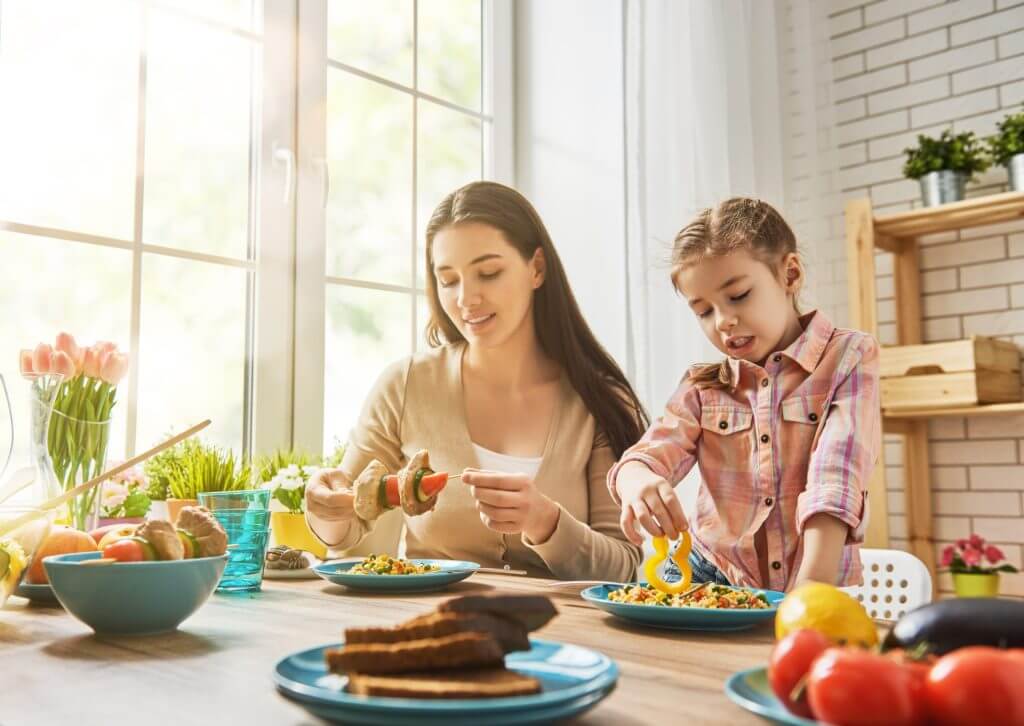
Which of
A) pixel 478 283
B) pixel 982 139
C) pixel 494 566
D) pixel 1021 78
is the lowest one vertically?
pixel 494 566

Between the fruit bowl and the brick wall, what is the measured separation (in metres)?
2.73

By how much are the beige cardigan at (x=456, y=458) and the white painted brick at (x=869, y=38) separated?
7.58ft

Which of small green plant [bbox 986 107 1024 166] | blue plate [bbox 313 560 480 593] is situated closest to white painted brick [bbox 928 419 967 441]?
small green plant [bbox 986 107 1024 166]

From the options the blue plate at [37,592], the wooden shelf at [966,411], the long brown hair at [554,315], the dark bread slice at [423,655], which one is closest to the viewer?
the dark bread slice at [423,655]

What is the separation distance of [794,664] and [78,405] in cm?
138

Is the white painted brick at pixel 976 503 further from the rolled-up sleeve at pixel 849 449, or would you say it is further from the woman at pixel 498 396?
the rolled-up sleeve at pixel 849 449

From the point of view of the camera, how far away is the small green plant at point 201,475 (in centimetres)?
206

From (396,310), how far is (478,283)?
113cm

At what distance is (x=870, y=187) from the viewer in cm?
354

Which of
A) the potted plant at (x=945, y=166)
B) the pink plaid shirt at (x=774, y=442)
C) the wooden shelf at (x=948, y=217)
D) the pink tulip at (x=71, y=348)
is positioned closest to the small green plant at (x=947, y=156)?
the potted plant at (x=945, y=166)

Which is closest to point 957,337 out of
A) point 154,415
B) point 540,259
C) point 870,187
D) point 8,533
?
point 870,187

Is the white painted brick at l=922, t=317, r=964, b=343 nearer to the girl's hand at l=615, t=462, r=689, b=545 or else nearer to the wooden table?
the girl's hand at l=615, t=462, r=689, b=545

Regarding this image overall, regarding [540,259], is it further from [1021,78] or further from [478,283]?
[1021,78]

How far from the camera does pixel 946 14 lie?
11.1 feet
